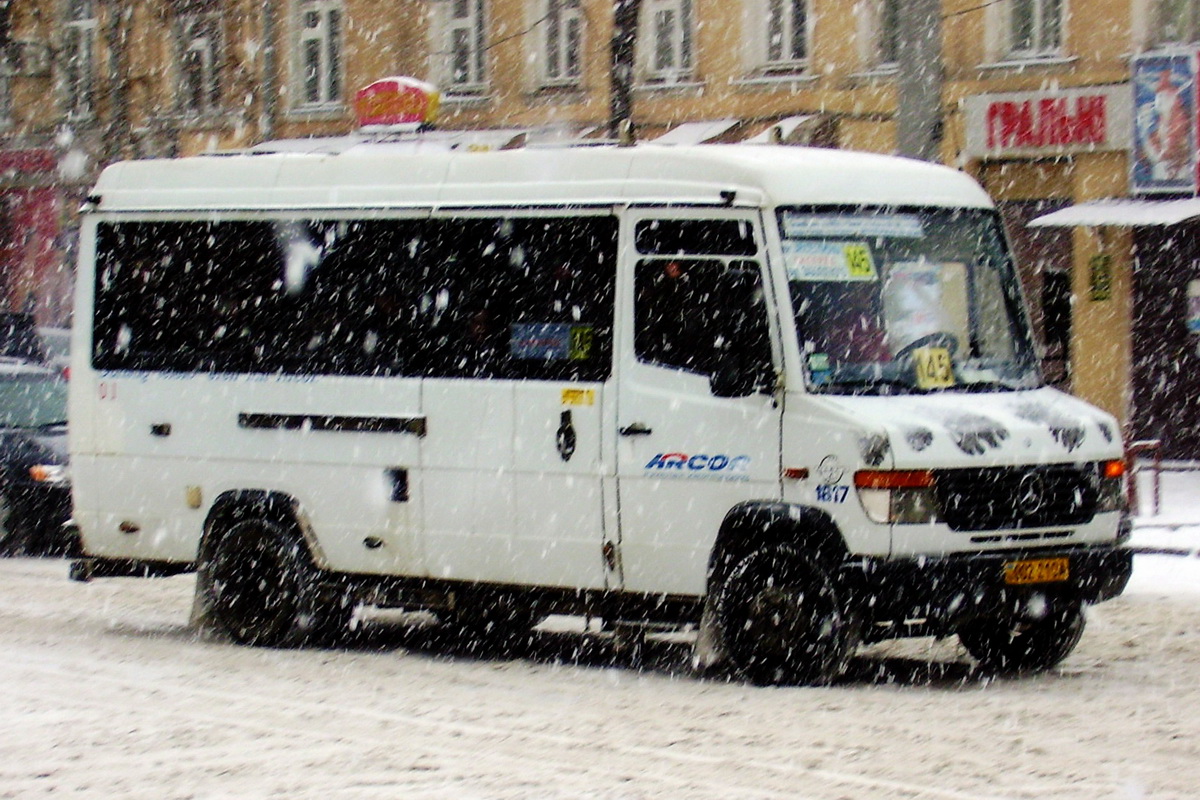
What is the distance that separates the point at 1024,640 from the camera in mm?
11672

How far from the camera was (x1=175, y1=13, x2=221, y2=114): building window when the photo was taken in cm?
3653

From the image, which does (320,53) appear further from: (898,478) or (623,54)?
(898,478)

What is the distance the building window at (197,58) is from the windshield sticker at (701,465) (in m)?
26.1

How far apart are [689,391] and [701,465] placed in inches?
13.5

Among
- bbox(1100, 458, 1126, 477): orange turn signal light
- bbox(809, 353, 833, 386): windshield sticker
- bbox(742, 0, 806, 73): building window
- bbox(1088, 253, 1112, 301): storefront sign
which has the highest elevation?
bbox(742, 0, 806, 73): building window

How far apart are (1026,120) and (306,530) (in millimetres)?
15823

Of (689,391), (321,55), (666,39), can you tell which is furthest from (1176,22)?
(689,391)

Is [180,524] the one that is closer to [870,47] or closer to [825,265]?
[825,265]

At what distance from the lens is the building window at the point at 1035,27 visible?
27.2 meters

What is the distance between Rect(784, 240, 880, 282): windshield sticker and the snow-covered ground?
182cm

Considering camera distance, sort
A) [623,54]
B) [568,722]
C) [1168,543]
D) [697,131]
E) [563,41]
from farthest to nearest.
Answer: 1. [563,41]
2. [697,131]
3. [623,54]
4. [1168,543]
5. [568,722]

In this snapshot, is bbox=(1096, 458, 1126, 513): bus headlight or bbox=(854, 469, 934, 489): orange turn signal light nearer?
bbox=(854, 469, 934, 489): orange turn signal light

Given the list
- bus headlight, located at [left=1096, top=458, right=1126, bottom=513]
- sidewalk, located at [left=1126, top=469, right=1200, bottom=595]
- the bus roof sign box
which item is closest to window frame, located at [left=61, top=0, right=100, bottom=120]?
the bus roof sign box

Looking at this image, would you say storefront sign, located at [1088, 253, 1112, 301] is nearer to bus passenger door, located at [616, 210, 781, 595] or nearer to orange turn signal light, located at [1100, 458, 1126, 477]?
orange turn signal light, located at [1100, 458, 1126, 477]
